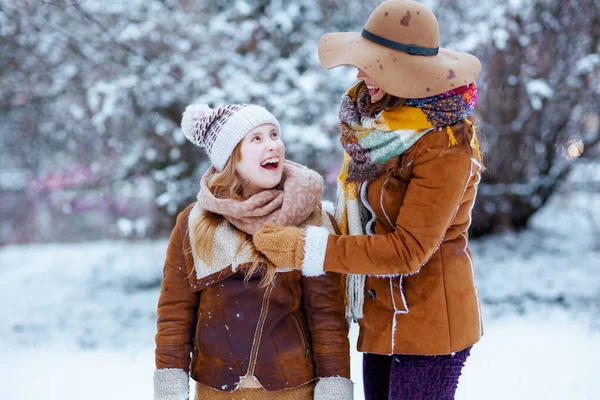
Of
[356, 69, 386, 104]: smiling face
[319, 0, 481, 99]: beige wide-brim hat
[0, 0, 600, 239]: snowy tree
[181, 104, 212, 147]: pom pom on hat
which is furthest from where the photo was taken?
[0, 0, 600, 239]: snowy tree

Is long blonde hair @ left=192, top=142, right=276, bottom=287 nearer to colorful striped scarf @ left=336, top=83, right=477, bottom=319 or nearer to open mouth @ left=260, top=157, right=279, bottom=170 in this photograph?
open mouth @ left=260, top=157, right=279, bottom=170

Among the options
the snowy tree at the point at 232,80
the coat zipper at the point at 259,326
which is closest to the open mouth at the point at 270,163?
the coat zipper at the point at 259,326

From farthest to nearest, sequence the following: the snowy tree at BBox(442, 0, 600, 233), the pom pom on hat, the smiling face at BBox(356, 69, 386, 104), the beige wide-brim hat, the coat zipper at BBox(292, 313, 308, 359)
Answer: the snowy tree at BBox(442, 0, 600, 233) < the pom pom on hat < the coat zipper at BBox(292, 313, 308, 359) < the smiling face at BBox(356, 69, 386, 104) < the beige wide-brim hat

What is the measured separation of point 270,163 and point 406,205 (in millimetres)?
591

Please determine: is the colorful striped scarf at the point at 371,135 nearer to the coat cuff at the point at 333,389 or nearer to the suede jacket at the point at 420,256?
the suede jacket at the point at 420,256

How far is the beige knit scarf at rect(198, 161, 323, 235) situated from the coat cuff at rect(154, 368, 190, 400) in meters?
0.59

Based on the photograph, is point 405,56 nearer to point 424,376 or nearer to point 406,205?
point 406,205

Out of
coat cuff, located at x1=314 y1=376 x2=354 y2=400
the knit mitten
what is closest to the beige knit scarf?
the knit mitten

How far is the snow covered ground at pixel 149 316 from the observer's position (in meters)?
4.58

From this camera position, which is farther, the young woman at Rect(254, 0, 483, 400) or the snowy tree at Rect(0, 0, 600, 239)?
the snowy tree at Rect(0, 0, 600, 239)

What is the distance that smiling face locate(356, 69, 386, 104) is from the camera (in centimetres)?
207

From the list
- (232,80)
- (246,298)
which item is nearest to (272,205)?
(246,298)

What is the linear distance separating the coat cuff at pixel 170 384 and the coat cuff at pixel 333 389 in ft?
1.62

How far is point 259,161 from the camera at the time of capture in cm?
223
